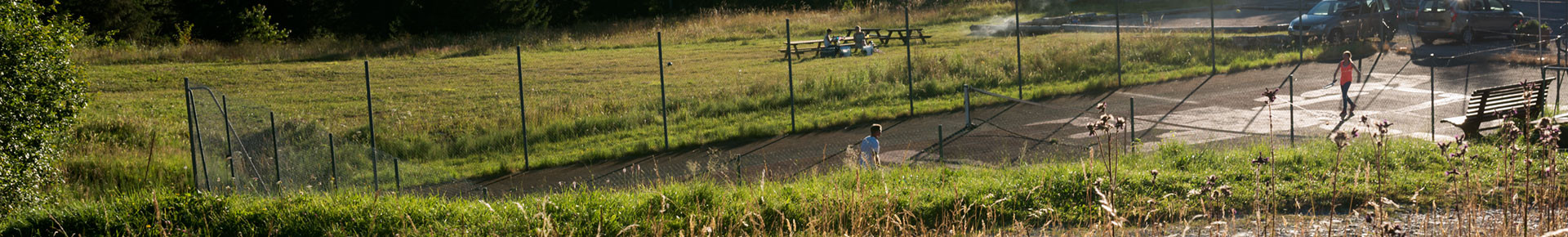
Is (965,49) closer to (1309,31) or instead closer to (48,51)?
(1309,31)

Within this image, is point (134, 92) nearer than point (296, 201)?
No

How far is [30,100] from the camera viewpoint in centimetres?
1271

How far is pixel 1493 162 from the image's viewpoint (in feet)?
35.0

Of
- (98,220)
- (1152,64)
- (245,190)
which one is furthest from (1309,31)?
Result: (98,220)

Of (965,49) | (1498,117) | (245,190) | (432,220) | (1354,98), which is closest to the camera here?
(432,220)

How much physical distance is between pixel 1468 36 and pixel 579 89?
67.4 ft

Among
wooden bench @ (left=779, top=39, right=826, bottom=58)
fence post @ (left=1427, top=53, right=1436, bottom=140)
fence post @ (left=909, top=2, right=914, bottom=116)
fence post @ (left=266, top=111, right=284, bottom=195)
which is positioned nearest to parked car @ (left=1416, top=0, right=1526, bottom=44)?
fence post @ (left=1427, top=53, right=1436, bottom=140)

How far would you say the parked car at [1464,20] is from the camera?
27.2 metres

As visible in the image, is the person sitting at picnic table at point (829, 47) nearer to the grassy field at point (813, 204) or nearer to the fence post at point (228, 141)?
the fence post at point (228, 141)

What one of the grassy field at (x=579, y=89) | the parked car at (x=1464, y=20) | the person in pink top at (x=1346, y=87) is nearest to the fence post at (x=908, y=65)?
the grassy field at (x=579, y=89)

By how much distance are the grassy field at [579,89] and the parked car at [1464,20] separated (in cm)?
415

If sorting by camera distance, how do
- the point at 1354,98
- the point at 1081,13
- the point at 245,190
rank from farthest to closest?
the point at 1081,13
the point at 1354,98
the point at 245,190

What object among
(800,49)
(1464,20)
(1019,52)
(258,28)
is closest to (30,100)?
(1019,52)

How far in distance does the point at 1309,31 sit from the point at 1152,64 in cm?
581
